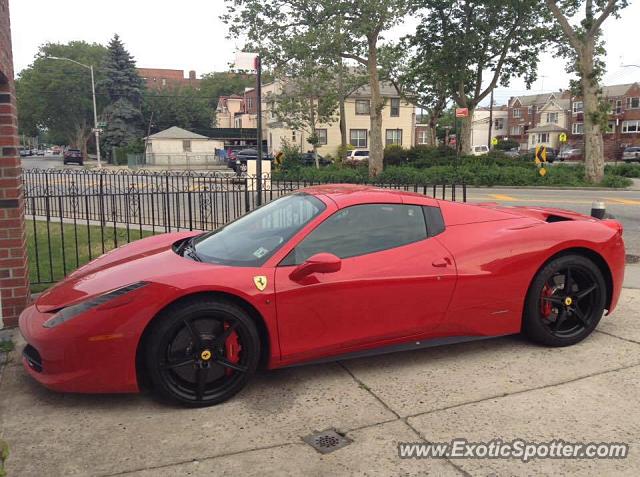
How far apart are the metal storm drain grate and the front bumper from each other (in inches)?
44.8

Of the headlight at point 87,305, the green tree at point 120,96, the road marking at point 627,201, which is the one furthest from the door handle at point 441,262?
the green tree at point 120,96

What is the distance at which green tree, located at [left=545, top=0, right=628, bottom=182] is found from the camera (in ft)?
72.0

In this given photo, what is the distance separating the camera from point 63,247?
6230mm

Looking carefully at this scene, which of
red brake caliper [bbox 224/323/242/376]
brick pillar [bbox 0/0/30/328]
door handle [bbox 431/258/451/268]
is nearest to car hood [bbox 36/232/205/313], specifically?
red brake caliper [bbox 224/323/242/376]

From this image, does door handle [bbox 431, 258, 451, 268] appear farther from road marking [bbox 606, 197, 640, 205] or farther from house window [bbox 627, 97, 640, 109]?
house window [bbox 627, 97, 640, 109]

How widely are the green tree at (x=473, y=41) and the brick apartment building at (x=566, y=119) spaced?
23.2 metres

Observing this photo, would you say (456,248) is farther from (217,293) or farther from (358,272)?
(217,293)

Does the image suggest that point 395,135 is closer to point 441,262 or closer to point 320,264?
point 441,262

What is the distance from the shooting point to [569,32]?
878 inches

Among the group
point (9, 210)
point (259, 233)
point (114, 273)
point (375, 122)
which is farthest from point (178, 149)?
point (114, 273)

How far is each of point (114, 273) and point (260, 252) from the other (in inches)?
39.0

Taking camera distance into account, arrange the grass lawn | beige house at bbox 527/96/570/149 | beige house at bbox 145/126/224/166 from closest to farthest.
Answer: the grass lawn
beige house at bbox 145/126/224/166
beige house at bbox 527/96/570/149

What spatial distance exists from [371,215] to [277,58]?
73.6 feet

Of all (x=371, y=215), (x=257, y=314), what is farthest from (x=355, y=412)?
(x=371, y=215)
